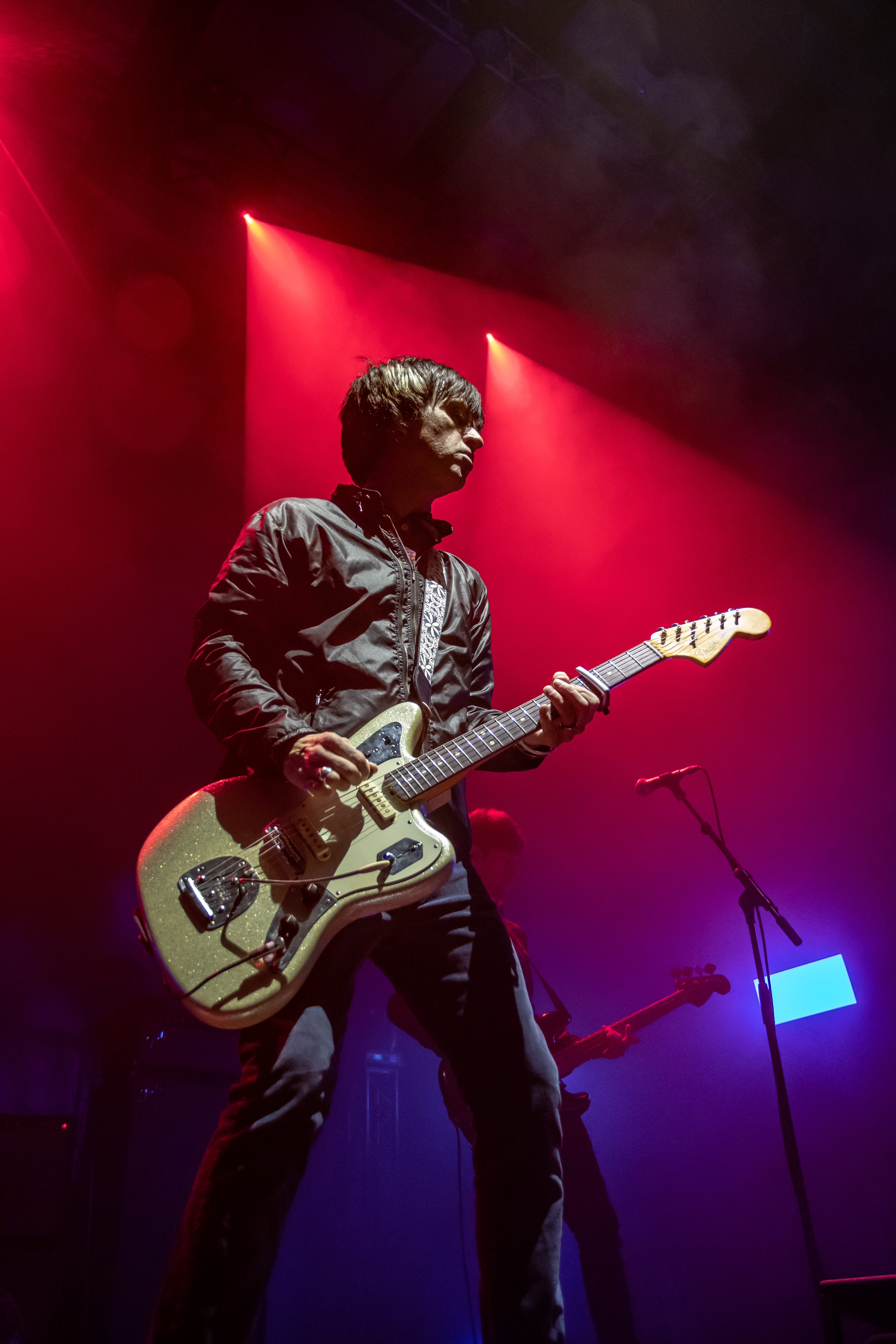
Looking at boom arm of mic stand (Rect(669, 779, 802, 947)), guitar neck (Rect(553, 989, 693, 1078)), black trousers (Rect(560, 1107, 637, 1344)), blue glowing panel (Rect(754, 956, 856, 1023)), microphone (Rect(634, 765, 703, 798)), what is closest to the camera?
boom arm of mic stand (Rect(669, 779, 802, 947))

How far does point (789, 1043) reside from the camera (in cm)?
548

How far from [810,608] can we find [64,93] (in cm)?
641

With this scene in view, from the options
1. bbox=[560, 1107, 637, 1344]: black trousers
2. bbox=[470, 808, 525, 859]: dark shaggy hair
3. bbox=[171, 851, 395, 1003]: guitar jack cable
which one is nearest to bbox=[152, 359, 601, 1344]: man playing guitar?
bbox=[171, 851, 395, 1003]: guitar jack cable

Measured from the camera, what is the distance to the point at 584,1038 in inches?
196

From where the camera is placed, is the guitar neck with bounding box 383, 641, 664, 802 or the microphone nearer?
the guitar neck with bounding box 383, 641, 664, 802

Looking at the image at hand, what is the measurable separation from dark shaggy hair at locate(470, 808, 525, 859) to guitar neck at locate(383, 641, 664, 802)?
8.76 feet

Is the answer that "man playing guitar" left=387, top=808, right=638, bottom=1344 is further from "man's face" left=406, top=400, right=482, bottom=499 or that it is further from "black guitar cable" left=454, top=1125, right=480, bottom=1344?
"man's face" left=406, top=400, right=482, bottom=499

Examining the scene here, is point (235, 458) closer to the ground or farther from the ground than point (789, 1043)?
farther from the ground

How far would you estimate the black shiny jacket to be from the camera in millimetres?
1952

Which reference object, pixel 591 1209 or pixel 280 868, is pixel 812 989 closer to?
pixel 591 1209

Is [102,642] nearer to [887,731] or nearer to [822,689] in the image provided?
[822,689]

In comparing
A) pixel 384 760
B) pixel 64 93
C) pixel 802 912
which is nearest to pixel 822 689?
pixel 802 912

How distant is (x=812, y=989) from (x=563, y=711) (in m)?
4.54

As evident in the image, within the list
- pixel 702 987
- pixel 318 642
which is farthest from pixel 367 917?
pixel 702 987
